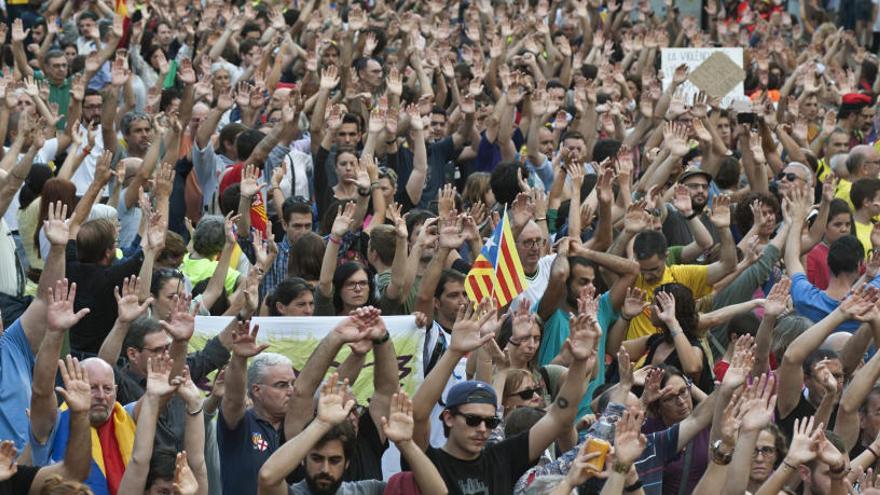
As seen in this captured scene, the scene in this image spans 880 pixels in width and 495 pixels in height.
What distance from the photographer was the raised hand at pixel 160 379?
22.0 ft

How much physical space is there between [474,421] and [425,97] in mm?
7094

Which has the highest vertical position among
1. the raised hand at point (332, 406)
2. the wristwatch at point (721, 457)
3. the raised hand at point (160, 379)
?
the raised hand at point (160, 379)

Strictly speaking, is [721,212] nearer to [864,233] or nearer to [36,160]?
[864,233]

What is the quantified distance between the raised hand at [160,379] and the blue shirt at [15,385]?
0.96 meters

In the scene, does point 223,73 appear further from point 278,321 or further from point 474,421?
point 474,421

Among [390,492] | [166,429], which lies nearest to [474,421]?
[390,492]

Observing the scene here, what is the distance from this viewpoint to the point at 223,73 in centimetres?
1530

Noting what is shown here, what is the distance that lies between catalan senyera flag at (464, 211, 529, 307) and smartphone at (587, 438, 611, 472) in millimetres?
2035

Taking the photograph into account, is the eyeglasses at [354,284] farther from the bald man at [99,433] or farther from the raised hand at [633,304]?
the bald man at [99,433]

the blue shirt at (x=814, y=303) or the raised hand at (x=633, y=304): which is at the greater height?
the raised hand at (x=633, y=304)

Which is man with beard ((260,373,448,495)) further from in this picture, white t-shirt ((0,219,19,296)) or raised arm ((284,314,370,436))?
white t-shirt ((0,219,19,296))

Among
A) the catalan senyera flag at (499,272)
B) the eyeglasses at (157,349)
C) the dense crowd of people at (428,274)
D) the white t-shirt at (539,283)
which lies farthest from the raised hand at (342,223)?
the eyeglasses at (157,349)

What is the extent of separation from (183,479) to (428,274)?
286cm

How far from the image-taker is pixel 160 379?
6730 mm
